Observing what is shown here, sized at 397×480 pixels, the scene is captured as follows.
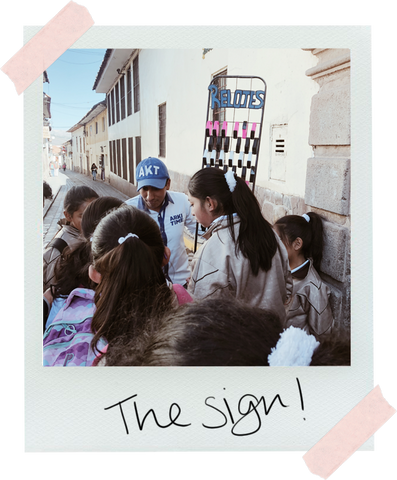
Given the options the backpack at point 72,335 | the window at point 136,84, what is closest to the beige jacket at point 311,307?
the backpack at point 72,335

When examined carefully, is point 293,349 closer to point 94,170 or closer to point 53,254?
point 53,254

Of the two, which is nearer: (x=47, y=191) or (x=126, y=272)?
(x=126, y=272)

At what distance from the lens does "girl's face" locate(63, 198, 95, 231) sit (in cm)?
259

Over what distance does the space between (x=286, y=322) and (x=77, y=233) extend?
1275 millimetres

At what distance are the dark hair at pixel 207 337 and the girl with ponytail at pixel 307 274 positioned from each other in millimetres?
220

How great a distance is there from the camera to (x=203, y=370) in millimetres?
2615

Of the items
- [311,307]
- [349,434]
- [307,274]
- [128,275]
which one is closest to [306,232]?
[307,274]

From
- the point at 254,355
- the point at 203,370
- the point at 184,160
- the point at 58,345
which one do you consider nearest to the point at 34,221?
the point at 58,345

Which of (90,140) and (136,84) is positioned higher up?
(136,84)

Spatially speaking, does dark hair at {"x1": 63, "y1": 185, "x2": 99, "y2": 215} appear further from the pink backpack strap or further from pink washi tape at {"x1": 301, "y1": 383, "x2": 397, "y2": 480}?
pink washi tape at {"x1": 301, "y1": 383, "x2": 397, "y2": 480}

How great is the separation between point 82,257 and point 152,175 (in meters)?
0.59

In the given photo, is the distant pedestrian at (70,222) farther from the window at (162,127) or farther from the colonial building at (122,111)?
the window at (162,127)

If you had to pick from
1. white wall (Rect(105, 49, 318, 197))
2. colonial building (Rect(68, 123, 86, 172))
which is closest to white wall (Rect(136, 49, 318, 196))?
white wall (Rect(105, 49, 318, 197))

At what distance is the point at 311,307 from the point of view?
2654 mm
